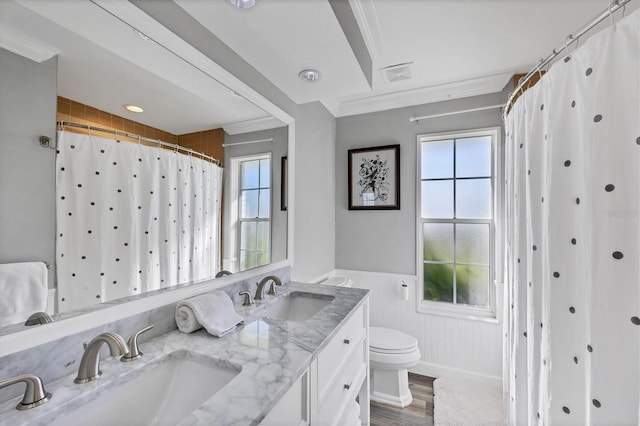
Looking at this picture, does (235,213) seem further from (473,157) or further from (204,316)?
(473,157)

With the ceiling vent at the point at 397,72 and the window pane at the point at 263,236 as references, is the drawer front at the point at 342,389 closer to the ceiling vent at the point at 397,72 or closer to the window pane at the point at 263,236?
the window pane at the point at 263,236

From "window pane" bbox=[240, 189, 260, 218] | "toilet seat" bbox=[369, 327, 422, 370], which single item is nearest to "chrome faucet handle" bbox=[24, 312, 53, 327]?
"window pane" bbox=[240, 189, 260, 218]

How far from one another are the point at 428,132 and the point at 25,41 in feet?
8.33

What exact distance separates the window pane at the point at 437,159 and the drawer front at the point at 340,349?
1.55 metres

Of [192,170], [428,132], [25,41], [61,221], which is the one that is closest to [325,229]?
[428,132]

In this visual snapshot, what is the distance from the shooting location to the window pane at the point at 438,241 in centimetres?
251

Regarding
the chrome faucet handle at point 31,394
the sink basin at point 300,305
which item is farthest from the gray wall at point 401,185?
the chrome faucet handle at point 31,394

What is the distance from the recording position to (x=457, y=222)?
8.09 ft

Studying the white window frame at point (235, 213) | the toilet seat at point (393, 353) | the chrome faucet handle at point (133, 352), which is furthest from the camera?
the toilet seat at point (393, 353)

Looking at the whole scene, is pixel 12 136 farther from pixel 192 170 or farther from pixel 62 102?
pixel 192 170

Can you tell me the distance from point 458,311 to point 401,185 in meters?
1.24

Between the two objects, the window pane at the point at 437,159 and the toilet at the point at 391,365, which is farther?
the window pane at the point at 437,159

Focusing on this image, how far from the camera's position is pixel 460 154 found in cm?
247

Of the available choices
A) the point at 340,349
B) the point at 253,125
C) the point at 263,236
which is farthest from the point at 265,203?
the point at 340,349
